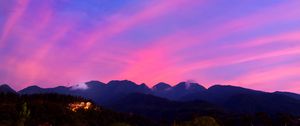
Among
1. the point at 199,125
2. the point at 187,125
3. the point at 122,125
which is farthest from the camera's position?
the point at 122,125

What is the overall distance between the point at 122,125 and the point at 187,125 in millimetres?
40167

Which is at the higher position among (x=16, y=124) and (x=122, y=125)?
(x=122, y=125)

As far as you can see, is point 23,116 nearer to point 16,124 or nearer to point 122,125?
point 16,124

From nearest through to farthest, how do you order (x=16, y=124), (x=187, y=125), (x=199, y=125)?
(x=16, y=124) < (x=187, y=125) < (x=199, y=125)

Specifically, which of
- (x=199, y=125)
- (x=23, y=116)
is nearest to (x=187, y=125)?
(x=199, y=125)

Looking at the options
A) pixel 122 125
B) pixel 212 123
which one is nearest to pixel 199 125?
pixel 212 123

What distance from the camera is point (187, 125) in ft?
411

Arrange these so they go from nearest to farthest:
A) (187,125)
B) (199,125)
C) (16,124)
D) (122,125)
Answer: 1. (16,124)
2. (187,125)
3. (199,125)
4. (122,125)

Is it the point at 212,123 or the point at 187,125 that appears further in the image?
the point at 212,123

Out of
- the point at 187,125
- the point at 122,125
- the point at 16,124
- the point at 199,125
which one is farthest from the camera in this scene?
the point at 122,125

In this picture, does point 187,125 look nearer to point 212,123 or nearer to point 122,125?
point 212,123

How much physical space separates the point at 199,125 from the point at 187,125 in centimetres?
1037

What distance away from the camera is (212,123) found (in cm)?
13638

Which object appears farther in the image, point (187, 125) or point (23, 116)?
point (187, 125)
